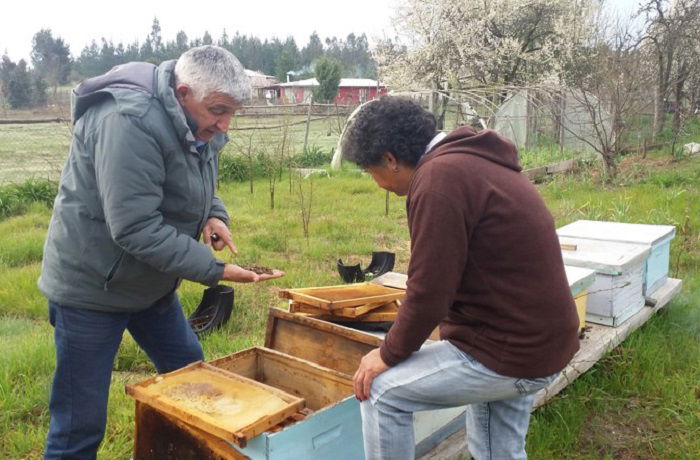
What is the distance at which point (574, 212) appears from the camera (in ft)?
26.4

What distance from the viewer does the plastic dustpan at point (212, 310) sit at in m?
4.62

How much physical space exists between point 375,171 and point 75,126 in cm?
115

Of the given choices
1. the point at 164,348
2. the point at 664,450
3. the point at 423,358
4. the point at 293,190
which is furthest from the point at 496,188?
the point at 293,190

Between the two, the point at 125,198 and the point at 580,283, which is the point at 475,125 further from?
the point at 125,198

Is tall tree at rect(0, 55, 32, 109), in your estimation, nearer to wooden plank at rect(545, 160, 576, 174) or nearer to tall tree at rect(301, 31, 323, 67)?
wooden plank at rect(545, 160, 576, 174)

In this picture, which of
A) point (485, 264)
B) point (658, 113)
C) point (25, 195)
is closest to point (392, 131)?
point (485, 264)

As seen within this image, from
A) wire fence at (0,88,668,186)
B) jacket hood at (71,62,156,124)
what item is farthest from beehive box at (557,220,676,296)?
wire fence at (0,88,668,186)

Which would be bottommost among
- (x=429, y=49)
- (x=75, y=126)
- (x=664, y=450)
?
(x=664, y=450)

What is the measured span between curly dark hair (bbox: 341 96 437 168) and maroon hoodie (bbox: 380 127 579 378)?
0.25ft

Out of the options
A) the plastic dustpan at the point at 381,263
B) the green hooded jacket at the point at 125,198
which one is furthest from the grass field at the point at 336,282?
the green hooded jacket at the point at 125,198

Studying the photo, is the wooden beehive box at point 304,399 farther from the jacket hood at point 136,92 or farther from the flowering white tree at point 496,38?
the flowering white tree at point 496,38

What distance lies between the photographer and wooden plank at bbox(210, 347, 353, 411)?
8.37 feet

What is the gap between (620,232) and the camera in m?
4.26

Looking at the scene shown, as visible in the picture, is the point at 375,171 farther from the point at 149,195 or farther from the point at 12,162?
the point at 12,162
